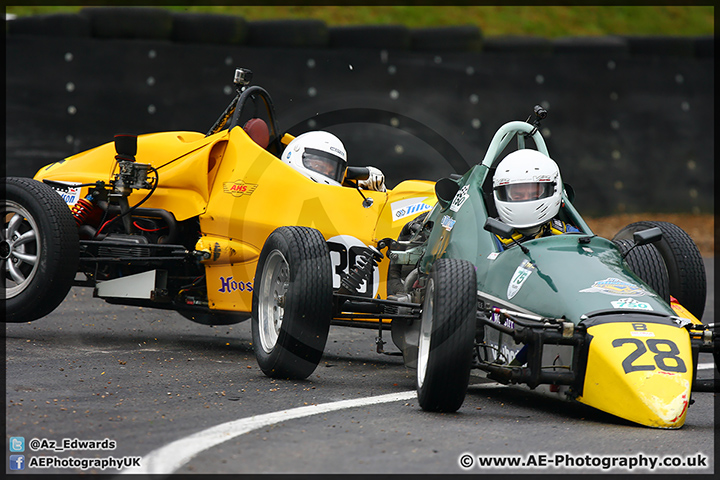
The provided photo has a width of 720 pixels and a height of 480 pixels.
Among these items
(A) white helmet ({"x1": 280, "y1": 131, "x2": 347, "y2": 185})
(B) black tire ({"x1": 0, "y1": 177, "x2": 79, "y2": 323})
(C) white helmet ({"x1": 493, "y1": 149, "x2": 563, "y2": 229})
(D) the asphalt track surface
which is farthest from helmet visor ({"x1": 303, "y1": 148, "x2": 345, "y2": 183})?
(B) black tire ({"x1": 0, "y1": 177, "x2": 79, "y2": 323})

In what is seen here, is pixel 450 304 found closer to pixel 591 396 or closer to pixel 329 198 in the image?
pixel 591 396

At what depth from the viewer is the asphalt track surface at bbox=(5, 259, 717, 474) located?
4.10m

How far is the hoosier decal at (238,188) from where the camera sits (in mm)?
7395

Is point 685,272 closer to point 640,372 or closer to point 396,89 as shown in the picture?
point 640,372

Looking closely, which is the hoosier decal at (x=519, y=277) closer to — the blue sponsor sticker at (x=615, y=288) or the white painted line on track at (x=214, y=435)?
the blue sponsor sticker at (x=615, y=288)

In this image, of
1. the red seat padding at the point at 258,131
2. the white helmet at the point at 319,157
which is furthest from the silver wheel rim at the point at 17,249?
the white helmet at the point at 319,157

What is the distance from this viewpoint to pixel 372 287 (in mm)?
7078

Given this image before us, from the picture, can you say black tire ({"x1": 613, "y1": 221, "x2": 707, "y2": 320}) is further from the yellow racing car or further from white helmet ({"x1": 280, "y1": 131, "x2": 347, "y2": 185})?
white helmet ({"x1": 280, "y1": 131, "x2": 347, "y2": 185})

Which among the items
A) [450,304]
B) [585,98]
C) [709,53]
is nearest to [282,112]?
[450,304]

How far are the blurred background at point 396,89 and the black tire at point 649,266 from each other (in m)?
6.09

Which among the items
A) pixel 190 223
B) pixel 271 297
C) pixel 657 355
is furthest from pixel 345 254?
pixel 657 355

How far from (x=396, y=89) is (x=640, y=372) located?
10634 mm

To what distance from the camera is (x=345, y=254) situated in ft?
23.4
